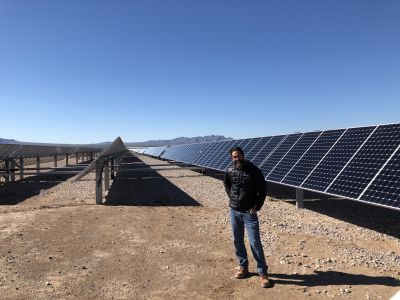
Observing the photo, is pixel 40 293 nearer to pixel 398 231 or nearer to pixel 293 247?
pixel 293 247

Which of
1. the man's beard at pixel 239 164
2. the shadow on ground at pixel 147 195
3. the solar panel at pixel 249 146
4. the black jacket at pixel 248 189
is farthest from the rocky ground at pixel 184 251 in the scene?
the solar panel at pixel 249 146

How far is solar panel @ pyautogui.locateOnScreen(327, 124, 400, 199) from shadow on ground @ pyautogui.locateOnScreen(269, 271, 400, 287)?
4.17 metres

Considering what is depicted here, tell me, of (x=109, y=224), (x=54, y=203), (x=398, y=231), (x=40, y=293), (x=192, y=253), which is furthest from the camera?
(x=54, y=203)

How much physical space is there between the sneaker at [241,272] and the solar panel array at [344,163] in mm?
4557

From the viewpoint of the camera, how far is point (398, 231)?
438 inches

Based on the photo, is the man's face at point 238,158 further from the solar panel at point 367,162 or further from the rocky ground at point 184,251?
the solar panel at point 367,162

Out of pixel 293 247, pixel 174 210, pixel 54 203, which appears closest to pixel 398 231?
pixel 293 247

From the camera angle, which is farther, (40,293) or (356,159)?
(356,159)

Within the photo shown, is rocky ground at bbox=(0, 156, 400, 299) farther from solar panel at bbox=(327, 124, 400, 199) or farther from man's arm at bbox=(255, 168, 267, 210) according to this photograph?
man's arm at bbox=(255, 168, 267, 210)

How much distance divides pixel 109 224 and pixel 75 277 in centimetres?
457

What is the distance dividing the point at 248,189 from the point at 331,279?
2.30 metres

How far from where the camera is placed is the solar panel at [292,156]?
16609 mm

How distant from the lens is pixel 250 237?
720 centimetres

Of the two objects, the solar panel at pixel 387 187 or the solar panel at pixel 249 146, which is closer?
the solar panel at pixel 387 187
